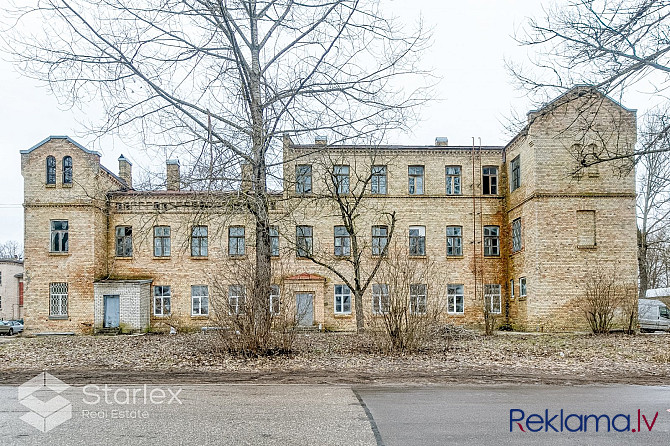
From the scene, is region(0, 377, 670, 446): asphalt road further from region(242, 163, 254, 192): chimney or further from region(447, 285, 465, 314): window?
region(447, 285, 465, 314): window

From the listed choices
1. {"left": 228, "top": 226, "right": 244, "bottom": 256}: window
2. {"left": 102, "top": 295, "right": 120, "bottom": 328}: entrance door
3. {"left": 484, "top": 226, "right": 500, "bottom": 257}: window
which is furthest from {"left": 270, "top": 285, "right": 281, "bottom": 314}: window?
{"left": 484, "top": 226, "right": 500, "bottom": 257}: window

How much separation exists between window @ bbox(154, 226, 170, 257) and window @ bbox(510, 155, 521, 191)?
19404mm

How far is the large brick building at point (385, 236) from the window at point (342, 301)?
0.06 meters

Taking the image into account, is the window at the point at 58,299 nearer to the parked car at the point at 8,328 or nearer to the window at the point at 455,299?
the parked car at the point at 8,328

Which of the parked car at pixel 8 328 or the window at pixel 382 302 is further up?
the window at pixel 382 302

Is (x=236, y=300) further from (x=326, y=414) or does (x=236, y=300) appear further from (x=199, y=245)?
(x=199, y=245)

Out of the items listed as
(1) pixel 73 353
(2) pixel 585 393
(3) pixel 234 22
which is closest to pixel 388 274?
(2) pixel 585 393

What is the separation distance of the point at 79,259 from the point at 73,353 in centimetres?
1713

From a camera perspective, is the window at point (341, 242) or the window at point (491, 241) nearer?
the window at point (341, 242)

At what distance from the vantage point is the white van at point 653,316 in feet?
115

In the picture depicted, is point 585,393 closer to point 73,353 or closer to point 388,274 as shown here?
point 388,274

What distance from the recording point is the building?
6306cm

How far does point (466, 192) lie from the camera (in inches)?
1379

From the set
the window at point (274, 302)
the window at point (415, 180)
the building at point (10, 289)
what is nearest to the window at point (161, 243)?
the window at point (415, 180)
